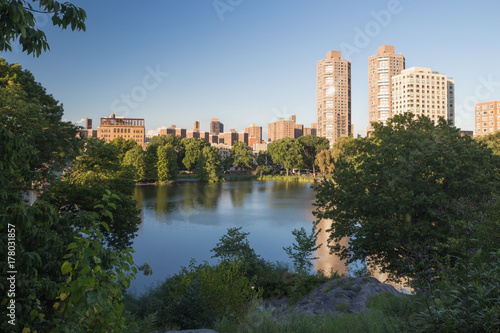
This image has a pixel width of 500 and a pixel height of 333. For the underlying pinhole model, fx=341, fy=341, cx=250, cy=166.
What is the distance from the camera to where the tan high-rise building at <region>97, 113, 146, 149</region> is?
139m

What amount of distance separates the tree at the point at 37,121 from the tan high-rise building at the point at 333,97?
6656 inches

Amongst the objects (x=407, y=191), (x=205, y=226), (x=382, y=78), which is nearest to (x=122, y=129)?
(x=205, y=226)

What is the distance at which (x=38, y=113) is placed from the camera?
54.6 ft

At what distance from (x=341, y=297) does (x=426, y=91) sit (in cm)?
15684

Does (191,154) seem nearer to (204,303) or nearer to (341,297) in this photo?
(341,297)

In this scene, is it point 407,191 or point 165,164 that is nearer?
point 407,191

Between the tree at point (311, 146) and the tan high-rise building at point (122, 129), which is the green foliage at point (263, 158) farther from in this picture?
the tan high-rise building at point (122, 129)

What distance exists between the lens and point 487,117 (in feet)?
430

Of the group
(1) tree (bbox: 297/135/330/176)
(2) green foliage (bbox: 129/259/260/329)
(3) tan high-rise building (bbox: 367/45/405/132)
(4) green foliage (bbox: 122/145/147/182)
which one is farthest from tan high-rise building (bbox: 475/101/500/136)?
(2) green foliage (bbox: 129/259/260/329)

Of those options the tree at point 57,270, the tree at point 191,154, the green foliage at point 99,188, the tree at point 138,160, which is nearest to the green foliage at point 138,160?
the tree at point 138,160

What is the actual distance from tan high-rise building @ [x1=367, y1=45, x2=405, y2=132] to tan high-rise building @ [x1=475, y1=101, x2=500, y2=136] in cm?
3746

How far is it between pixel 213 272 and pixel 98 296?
251 inches

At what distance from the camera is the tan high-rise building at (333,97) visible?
182125mm

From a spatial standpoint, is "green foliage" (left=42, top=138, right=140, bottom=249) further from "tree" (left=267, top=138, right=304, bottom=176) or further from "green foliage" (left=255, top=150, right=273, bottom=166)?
"green foliage" (left=255, top=150, right=273, bottom=166)
